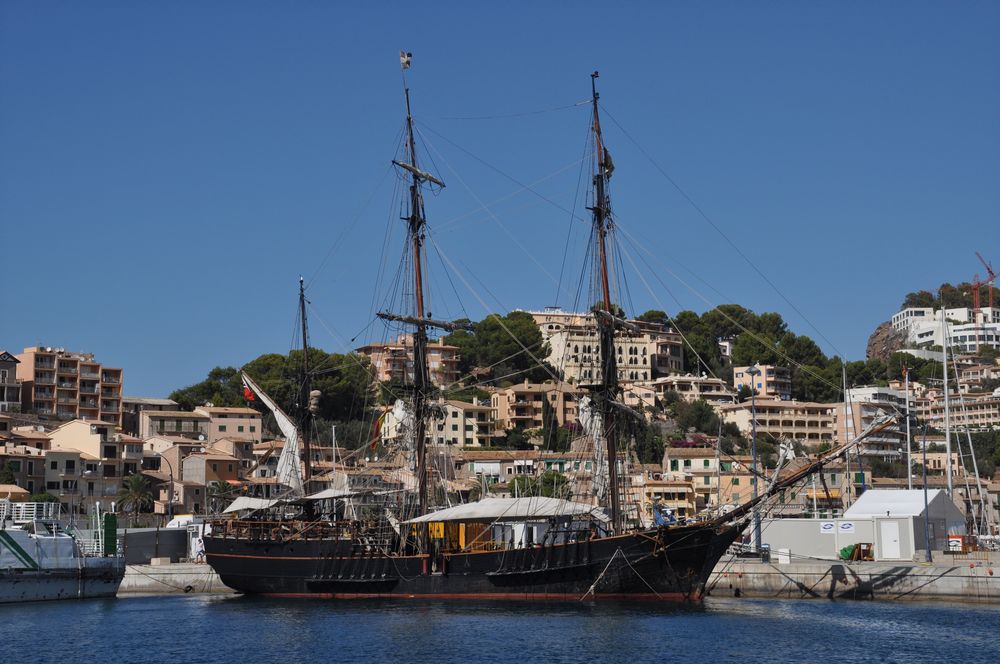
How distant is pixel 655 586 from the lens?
181 ft

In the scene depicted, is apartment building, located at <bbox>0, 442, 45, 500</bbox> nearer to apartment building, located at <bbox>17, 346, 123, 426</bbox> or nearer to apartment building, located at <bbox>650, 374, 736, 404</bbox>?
apartment building, located at <bbox>17, 346, 123, 426</bbox>

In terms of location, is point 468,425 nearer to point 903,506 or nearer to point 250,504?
point 250,504

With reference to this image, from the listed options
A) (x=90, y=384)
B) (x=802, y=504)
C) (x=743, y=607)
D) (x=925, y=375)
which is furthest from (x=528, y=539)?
(x=925, y=375)

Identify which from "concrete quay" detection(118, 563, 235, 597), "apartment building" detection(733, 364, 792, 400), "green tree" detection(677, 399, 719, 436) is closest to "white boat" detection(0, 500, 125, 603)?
"concrete quay" detection(118, 563, 235, 597)

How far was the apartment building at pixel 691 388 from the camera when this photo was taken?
159875mm

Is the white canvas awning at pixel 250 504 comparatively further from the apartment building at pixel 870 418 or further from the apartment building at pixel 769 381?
the apartment building at pixel 769 381

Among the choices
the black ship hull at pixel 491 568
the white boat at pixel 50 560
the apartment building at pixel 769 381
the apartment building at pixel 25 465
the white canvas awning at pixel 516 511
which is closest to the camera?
the black ship hull at pixel 491 568

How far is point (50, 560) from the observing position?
6662 centimetres

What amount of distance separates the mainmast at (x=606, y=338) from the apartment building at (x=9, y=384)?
86.0 m

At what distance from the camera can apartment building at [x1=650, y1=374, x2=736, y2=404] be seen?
15988cm

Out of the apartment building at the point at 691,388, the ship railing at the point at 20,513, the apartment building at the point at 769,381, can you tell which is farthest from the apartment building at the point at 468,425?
the ship railing at the point at 20,513

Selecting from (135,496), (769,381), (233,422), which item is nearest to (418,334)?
(135,496)

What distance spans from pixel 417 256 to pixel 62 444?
52.7 m

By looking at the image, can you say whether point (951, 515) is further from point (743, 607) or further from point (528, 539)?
point (528, 539)
